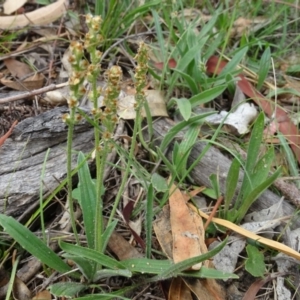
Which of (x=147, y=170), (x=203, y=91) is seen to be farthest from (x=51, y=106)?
(x=203, y=91)

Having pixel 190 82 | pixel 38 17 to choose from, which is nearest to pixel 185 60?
pixel 190 82

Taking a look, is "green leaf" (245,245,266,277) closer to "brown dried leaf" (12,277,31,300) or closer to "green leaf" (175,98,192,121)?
"green leaf" (175,98,192,121)

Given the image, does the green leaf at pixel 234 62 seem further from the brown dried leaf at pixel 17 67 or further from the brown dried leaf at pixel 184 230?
the brown dried leaf at pixel 17 67

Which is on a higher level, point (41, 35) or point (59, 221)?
point (41, 35)

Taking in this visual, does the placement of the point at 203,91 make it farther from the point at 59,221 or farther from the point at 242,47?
the point at 59,221

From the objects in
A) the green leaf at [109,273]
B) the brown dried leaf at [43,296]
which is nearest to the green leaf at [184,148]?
the green leaf at [109,273]
